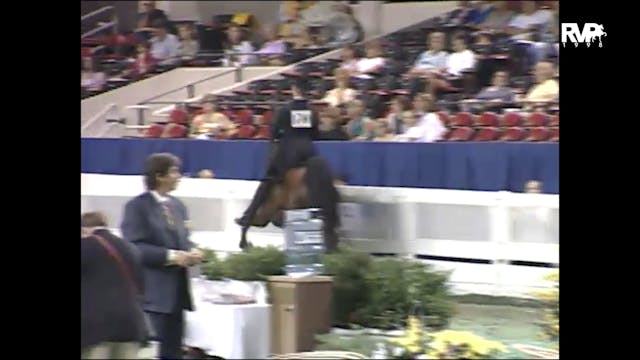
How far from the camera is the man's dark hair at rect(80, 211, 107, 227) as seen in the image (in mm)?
9289

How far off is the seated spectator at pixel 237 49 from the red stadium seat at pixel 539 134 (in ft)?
6.93

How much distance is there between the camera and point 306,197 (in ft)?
29.3

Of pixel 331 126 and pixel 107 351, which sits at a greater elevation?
pixel 331 126

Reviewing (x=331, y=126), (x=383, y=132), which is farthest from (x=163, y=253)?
(x=383, y=132)

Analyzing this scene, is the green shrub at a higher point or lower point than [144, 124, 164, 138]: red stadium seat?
lower

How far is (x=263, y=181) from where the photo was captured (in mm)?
9016

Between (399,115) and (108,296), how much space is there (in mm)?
2313

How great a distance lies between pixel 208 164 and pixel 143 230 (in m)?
0.62

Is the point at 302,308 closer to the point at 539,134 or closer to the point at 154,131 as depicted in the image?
the point at 154,131

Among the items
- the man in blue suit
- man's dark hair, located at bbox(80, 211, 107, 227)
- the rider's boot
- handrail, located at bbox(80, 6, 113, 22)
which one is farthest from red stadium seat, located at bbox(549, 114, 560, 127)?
handrail, located at bbox(80, 6, 113, 22)

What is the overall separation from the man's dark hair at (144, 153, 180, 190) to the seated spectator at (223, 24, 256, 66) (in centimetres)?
89

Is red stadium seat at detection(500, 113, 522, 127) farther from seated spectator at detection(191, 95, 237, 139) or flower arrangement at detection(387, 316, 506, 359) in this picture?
seated spectator at detection(191, 95, 237, 139)

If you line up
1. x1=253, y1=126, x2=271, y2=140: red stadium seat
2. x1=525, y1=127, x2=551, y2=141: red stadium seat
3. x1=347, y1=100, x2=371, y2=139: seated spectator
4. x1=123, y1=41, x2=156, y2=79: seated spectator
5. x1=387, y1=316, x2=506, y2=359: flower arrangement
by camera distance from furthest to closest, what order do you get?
x1=123, y1=41, x2=156, y2=79: seated spectator → x1=253, y1=126, x2=271, y2=140: red stadium seat → x1=347, y1=100, x2=371, y2=139: seated spectator → x1=387, y1=316, x2=506, y2=359: flower arrangement → x1=525, y1=127, x2=551, y2=141: red stadium seat
